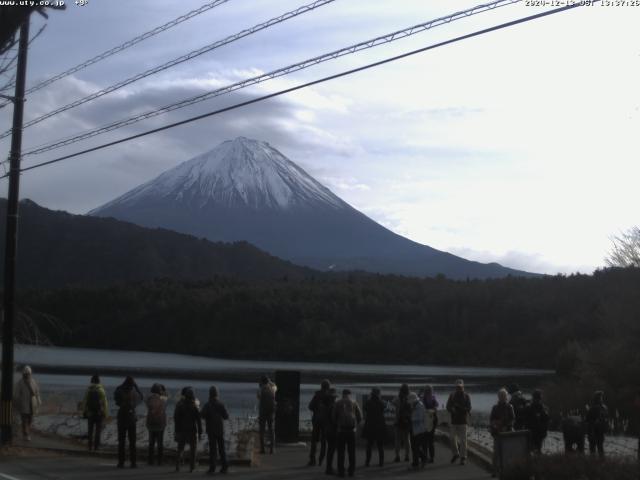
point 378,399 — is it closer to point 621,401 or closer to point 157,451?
point 157,451

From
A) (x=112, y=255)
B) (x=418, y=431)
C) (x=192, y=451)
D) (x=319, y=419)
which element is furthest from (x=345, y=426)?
(x=112, y=255)

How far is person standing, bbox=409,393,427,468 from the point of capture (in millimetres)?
16203

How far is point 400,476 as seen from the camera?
606 inches

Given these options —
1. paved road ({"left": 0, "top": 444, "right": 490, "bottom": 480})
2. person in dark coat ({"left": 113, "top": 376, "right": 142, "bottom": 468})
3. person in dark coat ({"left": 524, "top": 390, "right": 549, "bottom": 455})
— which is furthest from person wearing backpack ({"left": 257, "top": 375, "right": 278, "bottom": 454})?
person in dark coat ({"left": 524, "top": 390, "right": 549, "bottom": 455})

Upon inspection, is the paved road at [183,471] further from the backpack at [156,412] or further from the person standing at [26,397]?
the person standing at [26,397]

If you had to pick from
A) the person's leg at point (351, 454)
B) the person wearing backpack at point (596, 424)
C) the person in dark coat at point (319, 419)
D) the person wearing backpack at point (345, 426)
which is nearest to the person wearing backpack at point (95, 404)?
the person in dark coat at point (319, 419)

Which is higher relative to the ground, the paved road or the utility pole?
the utility pole

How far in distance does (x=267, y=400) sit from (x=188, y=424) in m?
2.43

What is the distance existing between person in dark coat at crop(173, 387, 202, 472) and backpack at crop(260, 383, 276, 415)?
83.6 inches

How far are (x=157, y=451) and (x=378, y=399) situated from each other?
13.9 ft

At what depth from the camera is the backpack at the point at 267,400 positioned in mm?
17884

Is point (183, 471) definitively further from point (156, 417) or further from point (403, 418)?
Answer: point (403, 418)

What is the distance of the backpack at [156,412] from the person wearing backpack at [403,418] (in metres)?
4.12

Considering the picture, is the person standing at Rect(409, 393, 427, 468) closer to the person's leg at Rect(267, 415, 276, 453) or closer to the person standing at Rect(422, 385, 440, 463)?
the person standing at Rect(422, 385, 440, 463)
